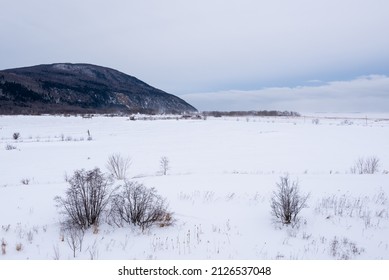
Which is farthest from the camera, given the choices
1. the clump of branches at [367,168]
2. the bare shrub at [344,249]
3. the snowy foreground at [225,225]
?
the clump of branches at [367,168]

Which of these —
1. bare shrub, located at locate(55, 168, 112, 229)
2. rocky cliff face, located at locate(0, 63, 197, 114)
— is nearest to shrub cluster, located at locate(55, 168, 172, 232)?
bare shrub, located at locate(55, 168, 112, 229)

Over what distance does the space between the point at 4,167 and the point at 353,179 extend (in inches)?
728

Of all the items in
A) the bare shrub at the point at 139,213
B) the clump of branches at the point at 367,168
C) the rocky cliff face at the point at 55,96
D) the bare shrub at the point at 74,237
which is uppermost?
the rocky cliff face at the point at 55,96

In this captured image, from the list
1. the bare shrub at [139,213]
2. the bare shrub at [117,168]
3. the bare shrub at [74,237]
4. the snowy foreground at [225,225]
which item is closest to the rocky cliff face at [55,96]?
the bare shrub at [117,168]

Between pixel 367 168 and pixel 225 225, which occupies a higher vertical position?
pixel 225 225

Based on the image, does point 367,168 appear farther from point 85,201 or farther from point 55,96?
point 55,96

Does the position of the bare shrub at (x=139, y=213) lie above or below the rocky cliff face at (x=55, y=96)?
below

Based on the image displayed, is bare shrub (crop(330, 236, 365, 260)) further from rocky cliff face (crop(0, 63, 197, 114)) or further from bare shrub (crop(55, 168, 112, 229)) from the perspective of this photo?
rocky cliff face (crop(0, 63, 197, 114))

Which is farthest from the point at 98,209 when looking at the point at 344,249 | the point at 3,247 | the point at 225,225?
the point at 344,249

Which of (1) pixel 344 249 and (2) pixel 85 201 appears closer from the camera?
(1) pixel 344 249

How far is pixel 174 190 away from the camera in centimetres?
955

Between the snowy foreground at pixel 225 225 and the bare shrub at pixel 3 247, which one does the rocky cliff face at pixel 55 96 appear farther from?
the bare shrub at pixel 3 247

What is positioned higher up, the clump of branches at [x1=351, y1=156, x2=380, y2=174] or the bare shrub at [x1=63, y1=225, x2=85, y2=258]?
the bare shrub at [x1=63, y1=225, x2=85, y2=258]
